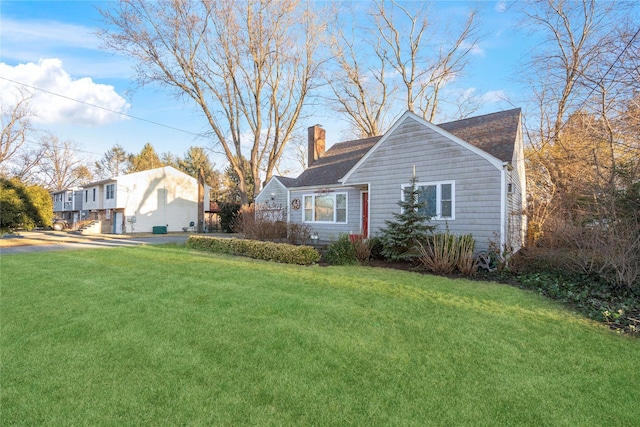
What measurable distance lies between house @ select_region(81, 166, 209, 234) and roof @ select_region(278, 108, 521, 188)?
14874 mm

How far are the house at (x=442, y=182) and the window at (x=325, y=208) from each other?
0.05 m

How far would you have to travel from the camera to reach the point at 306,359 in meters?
3.32

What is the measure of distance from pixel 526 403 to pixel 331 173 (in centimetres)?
1361

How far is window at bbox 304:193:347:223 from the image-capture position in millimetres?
14180

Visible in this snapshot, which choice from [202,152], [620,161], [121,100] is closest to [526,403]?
[620,161]

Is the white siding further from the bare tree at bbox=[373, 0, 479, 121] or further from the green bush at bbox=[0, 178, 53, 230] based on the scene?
the bare tree at bbox=[373, 0, 479, 121]

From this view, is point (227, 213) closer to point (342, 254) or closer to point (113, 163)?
point (342, 254)

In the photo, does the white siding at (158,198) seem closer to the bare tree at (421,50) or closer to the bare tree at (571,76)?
the bare tree at (421,50)

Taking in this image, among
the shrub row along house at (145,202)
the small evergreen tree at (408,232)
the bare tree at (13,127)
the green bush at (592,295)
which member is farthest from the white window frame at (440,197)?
the bare tree at (13,127)

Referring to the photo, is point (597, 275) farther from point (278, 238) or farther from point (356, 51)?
point (356, 51)

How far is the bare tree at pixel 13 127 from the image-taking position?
3019 centimetres

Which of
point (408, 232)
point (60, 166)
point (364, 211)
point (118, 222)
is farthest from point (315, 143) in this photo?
point (60, 166)

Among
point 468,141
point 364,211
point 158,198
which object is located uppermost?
point 468,141

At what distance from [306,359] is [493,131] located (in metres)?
11.1
